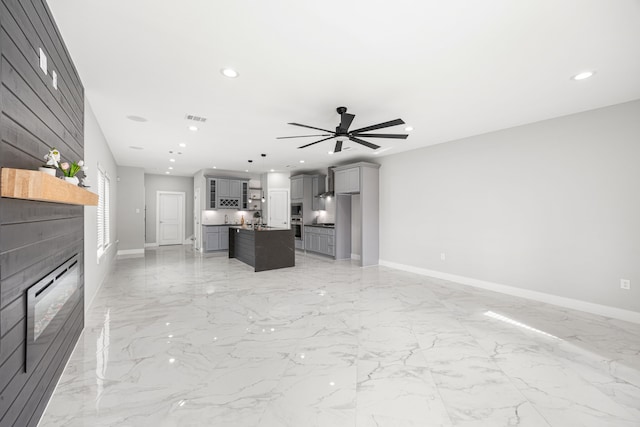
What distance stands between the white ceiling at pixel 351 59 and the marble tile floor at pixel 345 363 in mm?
2759

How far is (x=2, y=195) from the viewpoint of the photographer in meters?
1.26

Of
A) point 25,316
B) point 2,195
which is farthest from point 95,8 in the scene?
point 25,316

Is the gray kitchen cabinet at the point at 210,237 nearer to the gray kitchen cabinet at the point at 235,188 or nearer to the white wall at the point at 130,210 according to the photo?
the gray kitchen cabinet at the point at 235,188

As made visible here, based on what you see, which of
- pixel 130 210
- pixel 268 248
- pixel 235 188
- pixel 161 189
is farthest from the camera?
pixel 161 189

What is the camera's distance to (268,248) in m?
6.45

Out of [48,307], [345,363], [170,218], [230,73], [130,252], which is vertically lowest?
[345,363]

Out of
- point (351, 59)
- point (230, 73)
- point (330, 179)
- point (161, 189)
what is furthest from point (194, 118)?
point (161, 189)

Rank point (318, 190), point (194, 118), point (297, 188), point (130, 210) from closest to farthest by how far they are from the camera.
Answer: point (194, 118)
point (130, 210)
point (318, 190)
point (297, 188)

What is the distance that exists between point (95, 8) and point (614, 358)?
5.26 metres

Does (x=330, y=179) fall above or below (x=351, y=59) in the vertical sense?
below

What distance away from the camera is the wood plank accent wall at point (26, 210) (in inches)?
54.8

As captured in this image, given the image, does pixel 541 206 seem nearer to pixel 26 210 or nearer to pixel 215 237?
pixel 26 210

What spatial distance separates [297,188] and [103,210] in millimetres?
5231

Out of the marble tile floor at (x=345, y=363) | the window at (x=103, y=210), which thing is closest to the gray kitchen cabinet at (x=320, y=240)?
the marble tile floor at (x=345, y=363)
